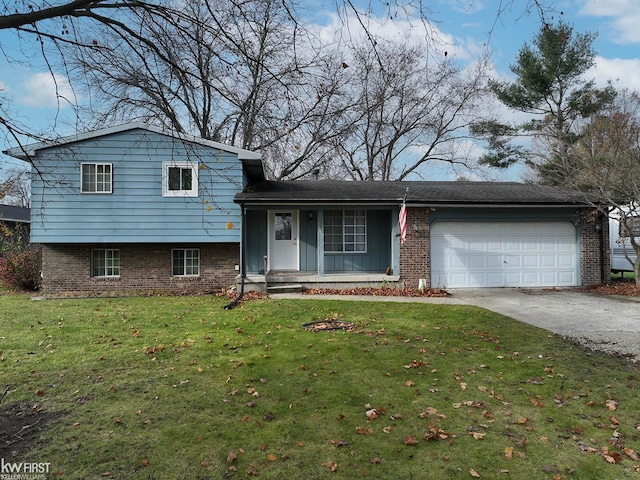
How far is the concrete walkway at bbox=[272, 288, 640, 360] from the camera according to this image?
21.2 ft

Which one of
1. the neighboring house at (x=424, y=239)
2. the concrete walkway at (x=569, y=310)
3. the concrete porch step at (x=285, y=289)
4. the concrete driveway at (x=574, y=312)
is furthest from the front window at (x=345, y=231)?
the concrete driveway at (x=574, y=312)

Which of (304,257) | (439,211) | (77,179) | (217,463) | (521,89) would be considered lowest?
(217,463)

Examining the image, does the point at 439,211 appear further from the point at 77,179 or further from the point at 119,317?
the point at 77,179

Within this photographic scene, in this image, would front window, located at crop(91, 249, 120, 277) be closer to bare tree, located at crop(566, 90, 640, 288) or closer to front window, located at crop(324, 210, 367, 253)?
front window, located at crop(324, 210, 367, 253)

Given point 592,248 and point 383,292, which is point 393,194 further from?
point 592,248

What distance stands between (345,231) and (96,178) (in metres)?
8.00

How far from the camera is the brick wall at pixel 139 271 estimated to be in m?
12.7

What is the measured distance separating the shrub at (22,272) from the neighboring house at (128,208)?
1.36 metres

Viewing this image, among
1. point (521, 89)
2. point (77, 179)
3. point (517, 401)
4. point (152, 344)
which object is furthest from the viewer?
point (521, 89)

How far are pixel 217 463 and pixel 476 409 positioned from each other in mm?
2412

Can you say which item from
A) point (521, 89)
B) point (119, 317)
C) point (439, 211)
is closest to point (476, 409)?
point (119, 317)

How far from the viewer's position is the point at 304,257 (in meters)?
13.7

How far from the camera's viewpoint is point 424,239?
40.8 feet

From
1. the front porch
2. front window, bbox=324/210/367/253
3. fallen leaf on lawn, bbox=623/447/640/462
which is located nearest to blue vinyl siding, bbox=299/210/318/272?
front window, bbox=324/210/367/253
